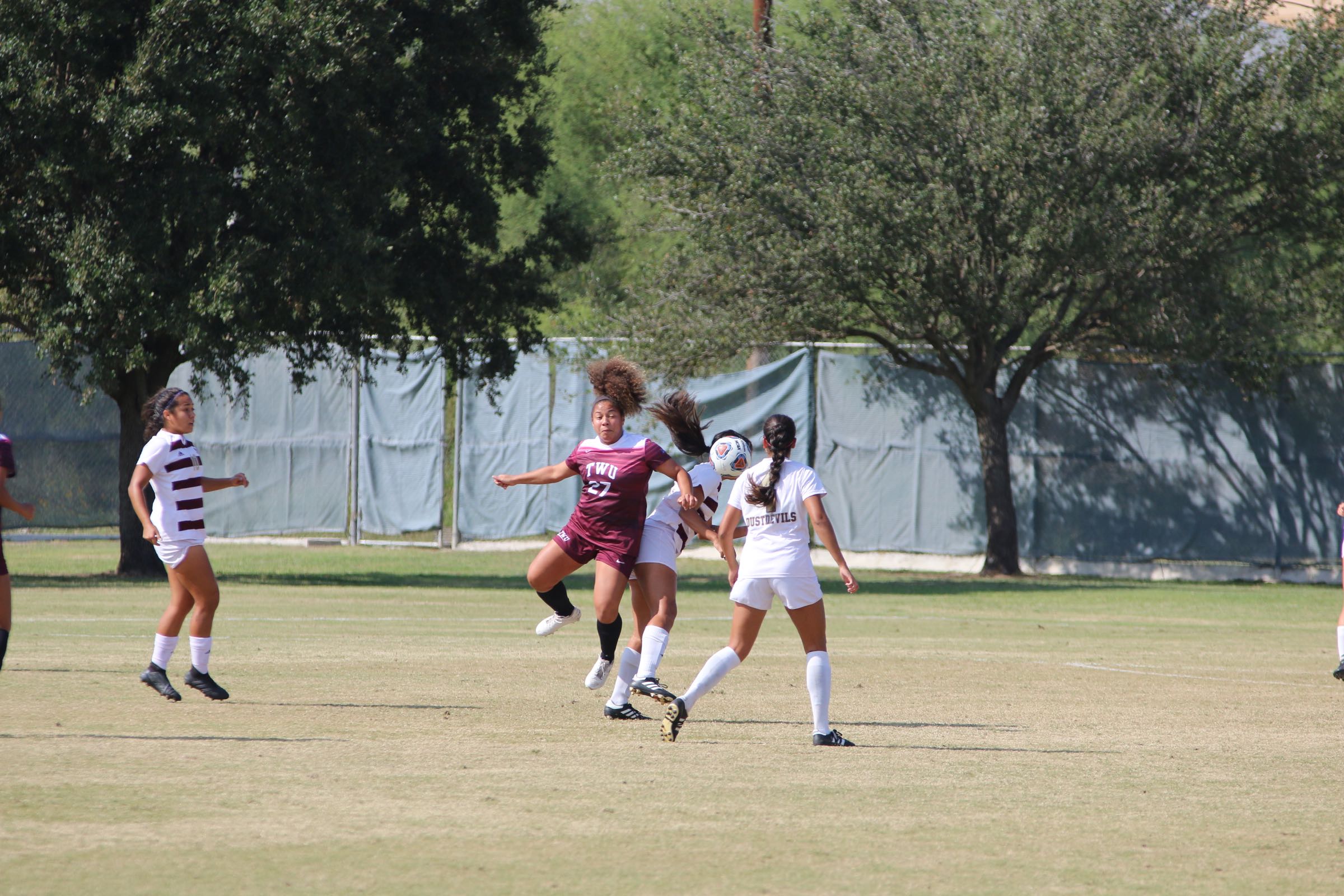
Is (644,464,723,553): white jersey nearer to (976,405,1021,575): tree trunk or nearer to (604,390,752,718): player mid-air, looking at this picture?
(604,390,752,718): player mid-air

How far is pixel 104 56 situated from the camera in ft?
69.6

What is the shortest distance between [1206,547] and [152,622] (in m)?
17.3

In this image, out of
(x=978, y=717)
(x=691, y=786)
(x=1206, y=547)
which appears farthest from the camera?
(x=1206, y=547)

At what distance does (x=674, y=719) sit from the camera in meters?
8.84

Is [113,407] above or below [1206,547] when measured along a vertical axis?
above

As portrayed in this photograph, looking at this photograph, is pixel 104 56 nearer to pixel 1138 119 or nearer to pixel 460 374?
pixel 460 374

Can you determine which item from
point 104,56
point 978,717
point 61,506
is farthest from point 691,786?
point 61,506

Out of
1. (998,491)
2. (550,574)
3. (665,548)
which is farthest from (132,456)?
(665,548)

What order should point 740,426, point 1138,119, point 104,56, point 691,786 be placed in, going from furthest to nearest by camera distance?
1. point 740,426
2. point 1138,119
3. point 104,56
4. point 691,786

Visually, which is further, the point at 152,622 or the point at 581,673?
the point at 152,622

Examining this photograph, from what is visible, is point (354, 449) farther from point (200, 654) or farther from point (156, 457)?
point (156, 457)

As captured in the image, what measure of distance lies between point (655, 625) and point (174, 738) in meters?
2.80

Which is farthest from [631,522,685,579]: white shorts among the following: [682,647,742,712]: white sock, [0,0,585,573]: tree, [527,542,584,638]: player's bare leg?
[0,0,585,573]: tree

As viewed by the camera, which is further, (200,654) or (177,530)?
(200,654)
